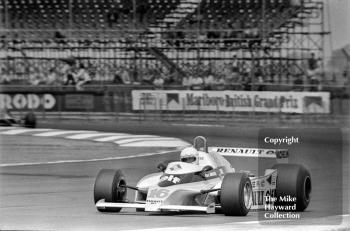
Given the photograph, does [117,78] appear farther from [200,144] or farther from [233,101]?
[200,144]

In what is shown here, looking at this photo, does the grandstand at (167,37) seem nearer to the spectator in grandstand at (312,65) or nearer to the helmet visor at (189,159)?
the spectator in grandstand at (312,65)

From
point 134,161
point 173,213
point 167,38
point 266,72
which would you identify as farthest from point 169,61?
point 173,213

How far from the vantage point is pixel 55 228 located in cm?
689

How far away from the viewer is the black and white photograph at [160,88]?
13.0m

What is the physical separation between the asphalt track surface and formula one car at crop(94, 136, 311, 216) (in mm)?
105

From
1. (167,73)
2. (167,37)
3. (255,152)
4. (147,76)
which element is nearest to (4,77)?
(147,76)

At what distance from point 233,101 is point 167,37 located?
11.9 ft

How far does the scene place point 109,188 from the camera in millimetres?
7930

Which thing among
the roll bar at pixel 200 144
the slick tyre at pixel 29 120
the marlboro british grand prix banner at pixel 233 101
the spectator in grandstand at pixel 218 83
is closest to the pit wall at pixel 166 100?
the marlboro british grand prix banner at pixel 233 101

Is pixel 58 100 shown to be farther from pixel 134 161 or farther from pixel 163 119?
pixel 134 161

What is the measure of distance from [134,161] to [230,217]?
597cm

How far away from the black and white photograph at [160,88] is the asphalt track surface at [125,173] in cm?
4

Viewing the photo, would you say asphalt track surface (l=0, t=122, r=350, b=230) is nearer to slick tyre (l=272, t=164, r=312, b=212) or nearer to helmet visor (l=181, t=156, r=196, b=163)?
slick tyre (l=272, t=164, r=312, b=212)

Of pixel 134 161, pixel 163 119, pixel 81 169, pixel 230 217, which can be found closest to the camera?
pixel 230 217
